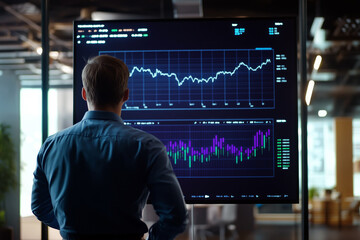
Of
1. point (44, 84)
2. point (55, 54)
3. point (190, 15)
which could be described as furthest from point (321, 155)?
point (44, 84)

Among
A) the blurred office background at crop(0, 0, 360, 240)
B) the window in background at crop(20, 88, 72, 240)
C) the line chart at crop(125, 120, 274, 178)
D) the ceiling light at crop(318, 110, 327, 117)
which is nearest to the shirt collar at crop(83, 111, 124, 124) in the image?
the line chart at crop(125, 120, 274, 178)

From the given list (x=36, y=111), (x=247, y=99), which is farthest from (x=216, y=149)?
(x=36, y=111)

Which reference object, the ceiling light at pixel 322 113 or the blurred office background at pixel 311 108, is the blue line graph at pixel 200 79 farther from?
the ceiling light at pixel 322 113

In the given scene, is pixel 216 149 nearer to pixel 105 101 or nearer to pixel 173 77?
pixel 173 77

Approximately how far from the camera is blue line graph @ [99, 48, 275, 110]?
82.7 inches

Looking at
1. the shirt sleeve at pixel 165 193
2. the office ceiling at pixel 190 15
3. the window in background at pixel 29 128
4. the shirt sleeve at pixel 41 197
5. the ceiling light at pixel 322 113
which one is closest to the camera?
the shirt sleeve at pixel 165 193

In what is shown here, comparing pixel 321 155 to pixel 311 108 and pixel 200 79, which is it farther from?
pixel 200 79

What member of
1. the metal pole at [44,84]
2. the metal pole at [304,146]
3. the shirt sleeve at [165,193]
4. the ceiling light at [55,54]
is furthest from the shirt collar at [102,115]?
the ceiling light at [55,54]

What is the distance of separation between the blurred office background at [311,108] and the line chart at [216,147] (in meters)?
3.24

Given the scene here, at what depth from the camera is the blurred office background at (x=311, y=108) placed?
5.48m

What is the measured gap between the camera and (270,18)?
6.81 ft

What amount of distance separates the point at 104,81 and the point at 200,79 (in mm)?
783

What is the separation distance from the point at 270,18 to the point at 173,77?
576 mm

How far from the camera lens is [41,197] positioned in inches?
62.9
